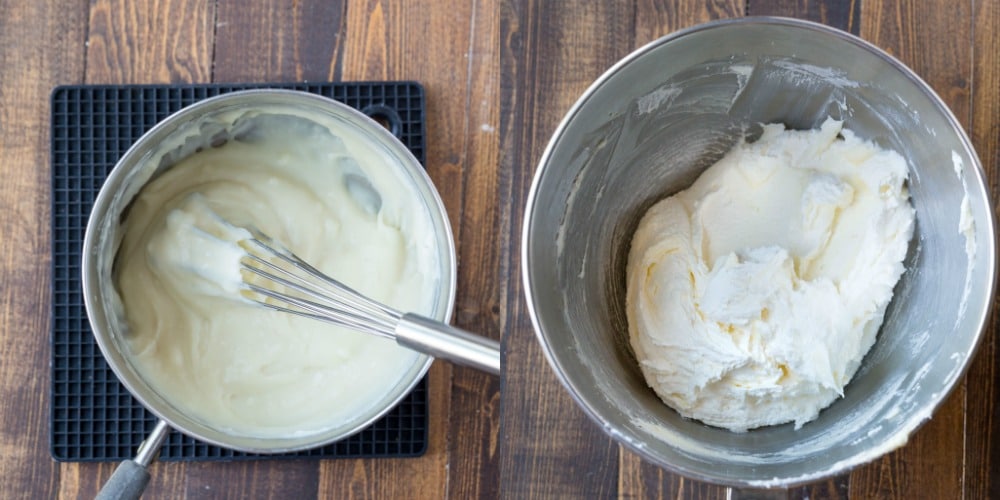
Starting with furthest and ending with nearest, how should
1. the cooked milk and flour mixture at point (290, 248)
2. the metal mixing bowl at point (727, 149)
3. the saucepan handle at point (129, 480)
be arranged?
the cooked milk and flour mixture at point (290, 248) < the saucepan handle at point (129, 480) < the metal mixing bowl at point (727, 149)

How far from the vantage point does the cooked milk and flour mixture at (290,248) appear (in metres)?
0.75

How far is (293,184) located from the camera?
0.81 metres

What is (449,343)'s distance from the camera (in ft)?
1.84

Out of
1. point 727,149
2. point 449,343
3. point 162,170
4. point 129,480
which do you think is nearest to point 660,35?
point 727,149

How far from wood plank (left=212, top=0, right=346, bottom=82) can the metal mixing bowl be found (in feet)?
1.18

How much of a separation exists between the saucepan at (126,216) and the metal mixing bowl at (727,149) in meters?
0.15

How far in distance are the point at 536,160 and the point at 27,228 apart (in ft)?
1.82

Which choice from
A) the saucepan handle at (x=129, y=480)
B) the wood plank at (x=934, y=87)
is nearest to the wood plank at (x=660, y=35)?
Result: the wood plank at (x=934, y=87)

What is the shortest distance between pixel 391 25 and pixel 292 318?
1.10ft

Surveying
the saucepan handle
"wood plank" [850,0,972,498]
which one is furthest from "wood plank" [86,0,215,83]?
"wood plank" [850,0,972,498]

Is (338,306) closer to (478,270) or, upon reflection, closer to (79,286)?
(478,270)

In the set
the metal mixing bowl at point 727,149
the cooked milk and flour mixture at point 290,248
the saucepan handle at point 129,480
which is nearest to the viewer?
the metal mixing bowl at point 727,149

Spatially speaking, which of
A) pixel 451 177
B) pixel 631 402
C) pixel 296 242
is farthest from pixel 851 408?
pixel 296 242

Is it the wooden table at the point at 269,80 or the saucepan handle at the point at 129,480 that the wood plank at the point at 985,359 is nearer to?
the wooden table at the point at 269,80
